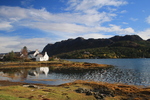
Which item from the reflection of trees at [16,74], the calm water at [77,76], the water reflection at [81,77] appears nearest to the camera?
the water reflection at [81,77]

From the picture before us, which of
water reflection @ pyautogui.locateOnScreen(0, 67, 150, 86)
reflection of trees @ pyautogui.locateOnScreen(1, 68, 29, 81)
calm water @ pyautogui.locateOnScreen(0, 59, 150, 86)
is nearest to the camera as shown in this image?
water reflection @ pyautogui.locateOnScreen(0, 67, 150, 86)

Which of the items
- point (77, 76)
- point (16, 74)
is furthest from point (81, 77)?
point (16, 74)

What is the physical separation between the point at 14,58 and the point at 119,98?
120 m

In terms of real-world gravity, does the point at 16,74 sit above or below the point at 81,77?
above

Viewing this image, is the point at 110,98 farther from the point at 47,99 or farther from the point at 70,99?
the point at 47,99

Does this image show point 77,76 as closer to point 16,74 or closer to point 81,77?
point 81,77

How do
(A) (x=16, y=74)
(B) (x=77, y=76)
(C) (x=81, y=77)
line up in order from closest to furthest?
(C) (x=81, y=77) → (B) (x=77, y=76) → (A) (x=16, y=74)

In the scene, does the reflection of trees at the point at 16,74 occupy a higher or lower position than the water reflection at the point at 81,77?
higher

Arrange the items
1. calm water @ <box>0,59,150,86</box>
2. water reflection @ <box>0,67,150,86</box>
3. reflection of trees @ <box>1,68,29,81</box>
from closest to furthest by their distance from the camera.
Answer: water reflection @ <box>0,67,150,86</box>, calm water @ <box>0,59,150,86</box>, reflection of trees @ <box>1,68,29,81</box>

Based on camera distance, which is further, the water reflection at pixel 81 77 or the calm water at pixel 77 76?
the calm water at pixel 77 76

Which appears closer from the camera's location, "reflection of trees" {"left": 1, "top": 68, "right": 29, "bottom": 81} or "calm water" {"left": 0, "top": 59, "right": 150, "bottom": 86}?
"calm water" {"left": 0, "top": 59, "right": 150, "bottom": 86}

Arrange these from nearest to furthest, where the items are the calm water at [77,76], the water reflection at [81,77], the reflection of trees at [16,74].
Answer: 1. the water reflection at [81,77]
2. the calm water at [77,76]
3. the reflection of trees at [16,74]

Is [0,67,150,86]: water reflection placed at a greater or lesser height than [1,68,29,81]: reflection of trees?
lesser

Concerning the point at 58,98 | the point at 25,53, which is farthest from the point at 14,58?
the point at 58,98
